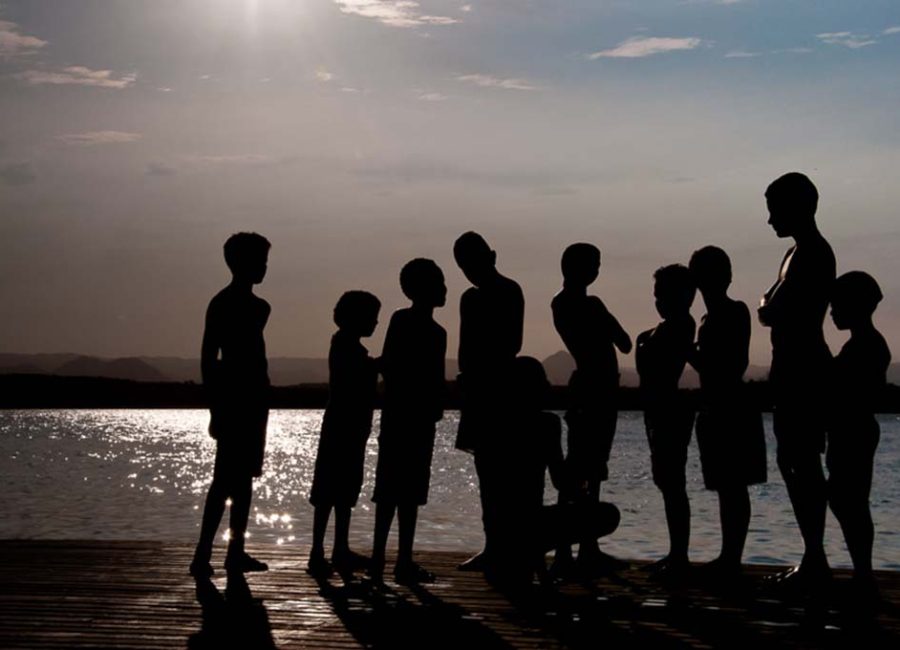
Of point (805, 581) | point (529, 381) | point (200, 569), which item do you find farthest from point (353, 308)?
point (805, 581)

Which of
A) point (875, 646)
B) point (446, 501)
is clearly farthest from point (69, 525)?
point (875, 646)

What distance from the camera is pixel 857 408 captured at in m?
6.80

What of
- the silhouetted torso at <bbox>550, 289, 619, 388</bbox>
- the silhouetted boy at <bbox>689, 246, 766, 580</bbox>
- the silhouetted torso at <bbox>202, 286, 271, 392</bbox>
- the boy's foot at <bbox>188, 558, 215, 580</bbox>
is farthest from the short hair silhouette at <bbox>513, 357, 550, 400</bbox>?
the boy's foot at <bbox>188, 558, 215, 580</bbox>

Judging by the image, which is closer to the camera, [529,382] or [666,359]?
[529,382]

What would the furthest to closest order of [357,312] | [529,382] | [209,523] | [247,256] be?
[357,312] → [209,523] → [247,256] → [529,382]

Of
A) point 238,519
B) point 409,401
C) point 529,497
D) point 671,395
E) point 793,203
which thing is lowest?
point 238,519

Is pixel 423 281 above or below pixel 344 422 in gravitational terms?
above

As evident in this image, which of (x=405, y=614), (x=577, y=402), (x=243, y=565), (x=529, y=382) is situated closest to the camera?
(x=405, y=614)

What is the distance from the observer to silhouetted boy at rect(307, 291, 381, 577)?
7.98 metres

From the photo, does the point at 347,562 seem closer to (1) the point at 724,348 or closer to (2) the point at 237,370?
(2) the point at 237,370

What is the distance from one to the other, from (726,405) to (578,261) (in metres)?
1.23

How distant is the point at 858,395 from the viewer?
6.79 m

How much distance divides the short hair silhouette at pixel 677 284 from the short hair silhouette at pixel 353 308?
1.82 m

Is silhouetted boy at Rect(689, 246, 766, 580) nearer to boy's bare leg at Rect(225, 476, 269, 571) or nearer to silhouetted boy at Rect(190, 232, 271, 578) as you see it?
silhouetted boy at Rect(190, 232, 271, 578)
